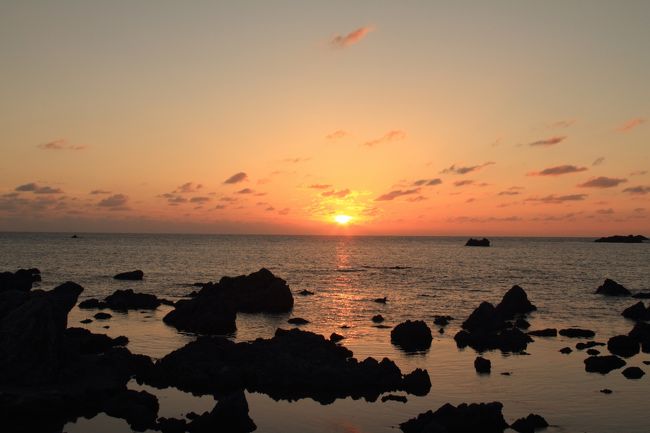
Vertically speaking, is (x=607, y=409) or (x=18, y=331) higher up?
(x=18, y=331)

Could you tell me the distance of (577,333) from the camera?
172 feet

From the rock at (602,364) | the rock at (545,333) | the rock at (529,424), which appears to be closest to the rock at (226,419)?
the rock at (529,424)

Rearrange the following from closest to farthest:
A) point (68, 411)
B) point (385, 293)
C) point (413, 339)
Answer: point (68, 411) → point (413, 339) → point (385, 293)

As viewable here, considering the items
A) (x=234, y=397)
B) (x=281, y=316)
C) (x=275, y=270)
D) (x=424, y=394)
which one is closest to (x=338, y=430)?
(x=234, y=397)

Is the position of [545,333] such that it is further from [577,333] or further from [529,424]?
[529,424]

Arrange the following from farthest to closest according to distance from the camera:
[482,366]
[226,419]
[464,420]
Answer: [482,366] → [464,420] → [226,419]

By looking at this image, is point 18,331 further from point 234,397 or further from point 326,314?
point 326,314

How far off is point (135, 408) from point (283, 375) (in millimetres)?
9714

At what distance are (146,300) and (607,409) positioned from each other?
53.4 meters

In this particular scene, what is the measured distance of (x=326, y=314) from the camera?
66375 mm

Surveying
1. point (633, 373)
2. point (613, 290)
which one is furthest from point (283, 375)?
point (613, 290)

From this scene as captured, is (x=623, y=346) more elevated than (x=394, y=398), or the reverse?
(x=623, y=346)

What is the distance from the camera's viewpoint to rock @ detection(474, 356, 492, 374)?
1507 inches

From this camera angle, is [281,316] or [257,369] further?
[281,316]
